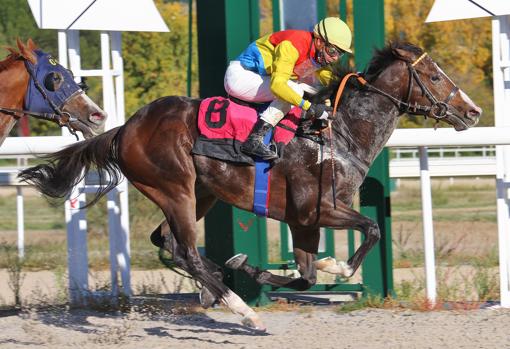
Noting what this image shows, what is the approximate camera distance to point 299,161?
6.41 m

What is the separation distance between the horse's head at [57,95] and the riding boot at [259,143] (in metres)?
0.96

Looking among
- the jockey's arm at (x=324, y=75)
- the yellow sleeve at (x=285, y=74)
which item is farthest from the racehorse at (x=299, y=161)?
the yellow sleeve at (x=285, y=74)

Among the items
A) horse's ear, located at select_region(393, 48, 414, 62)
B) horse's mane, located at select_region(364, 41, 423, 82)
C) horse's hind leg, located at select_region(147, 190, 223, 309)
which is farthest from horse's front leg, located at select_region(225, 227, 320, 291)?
horse's ear, located at select_region(393, 48, 414, 62)

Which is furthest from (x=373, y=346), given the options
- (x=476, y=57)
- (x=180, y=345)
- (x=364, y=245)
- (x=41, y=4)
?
(x=476, y=57)

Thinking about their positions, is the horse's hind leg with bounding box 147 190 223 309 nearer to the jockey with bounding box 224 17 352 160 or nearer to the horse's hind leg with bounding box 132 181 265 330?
the horse's hind leg with bounding box 132 181 265 330

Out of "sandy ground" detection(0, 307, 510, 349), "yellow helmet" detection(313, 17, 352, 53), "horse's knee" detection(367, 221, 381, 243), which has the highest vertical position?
"yellow helmet" detection(313, 17, 352, 53)

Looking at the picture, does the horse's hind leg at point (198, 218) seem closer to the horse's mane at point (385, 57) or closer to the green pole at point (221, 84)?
the green pole at point (221, 84)

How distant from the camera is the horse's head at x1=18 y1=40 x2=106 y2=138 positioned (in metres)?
6.17

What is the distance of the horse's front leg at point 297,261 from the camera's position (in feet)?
21.9

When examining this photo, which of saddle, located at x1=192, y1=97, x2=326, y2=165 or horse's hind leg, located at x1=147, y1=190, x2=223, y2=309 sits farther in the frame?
horse's hind leg, located at x1=147, y1=190, x2=223, y2=309

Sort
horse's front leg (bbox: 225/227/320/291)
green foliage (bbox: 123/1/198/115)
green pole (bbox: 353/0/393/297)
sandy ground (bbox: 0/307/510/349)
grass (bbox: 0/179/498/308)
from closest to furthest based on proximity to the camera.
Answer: sandy ground (bbox: 0/307/510/349) → horse's front leg (bbox: 225/227/320/291) → green pole (bbox: 353/0/393/297) → grass (bbox: 0/179/498/308) → green foliage (bbox: 123/1/198/115)

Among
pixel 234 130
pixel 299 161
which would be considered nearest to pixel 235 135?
pixel 234 130

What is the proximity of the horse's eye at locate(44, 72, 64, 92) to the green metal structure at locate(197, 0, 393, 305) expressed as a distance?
1424 mm

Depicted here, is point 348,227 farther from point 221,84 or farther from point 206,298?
point 221,84
